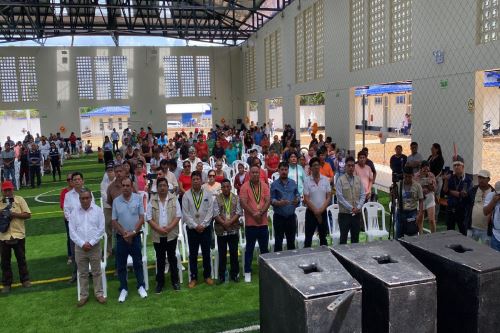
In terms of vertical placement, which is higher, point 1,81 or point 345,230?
point 1,81

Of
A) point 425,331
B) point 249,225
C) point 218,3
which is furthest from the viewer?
point 218,3

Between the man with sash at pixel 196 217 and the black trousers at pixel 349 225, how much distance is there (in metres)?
1.97

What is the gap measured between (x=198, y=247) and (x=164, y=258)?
50 centimetres

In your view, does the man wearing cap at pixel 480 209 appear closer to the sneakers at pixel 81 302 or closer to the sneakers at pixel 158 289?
the sneakers at pixel 158 289

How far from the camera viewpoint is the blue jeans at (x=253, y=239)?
6246 mm

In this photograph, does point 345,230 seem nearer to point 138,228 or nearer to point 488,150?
point 138,228

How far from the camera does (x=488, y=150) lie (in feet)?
64.5

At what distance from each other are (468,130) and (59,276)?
867 centimetres

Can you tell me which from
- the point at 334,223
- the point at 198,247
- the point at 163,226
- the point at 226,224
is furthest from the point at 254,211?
the point at 334,223

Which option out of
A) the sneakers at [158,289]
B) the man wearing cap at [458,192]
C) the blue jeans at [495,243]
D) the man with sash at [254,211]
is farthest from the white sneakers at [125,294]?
the man wearing cap at [458,192]

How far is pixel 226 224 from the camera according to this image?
614cm

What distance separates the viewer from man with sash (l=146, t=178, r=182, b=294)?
5.93 meters

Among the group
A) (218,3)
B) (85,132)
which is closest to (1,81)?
(85,132)

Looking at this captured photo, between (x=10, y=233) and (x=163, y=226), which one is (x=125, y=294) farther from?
(x=10, y=233)
